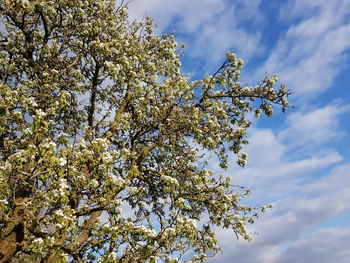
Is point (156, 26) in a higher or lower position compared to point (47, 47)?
higher

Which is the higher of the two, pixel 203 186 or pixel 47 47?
pixel 47 47

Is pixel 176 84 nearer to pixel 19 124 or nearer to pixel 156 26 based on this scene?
pixel 156 26

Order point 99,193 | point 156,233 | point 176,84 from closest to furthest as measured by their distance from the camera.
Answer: point 156,233, point 99,193, point 176,84

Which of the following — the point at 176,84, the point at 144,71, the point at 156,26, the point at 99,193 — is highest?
the point at 156,26

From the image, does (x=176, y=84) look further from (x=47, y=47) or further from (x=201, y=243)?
(x=201, y=243)

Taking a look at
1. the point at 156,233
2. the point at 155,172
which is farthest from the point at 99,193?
the point at 155,172

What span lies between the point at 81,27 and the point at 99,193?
811cm

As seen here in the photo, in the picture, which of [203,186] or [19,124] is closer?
[19,124]

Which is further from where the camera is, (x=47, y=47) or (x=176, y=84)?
(x=176, y=84)

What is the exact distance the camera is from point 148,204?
19.3 meters

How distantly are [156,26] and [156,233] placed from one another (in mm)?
14422

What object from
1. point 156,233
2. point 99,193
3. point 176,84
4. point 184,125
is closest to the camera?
point 156,233

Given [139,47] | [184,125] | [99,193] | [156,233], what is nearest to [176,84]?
[184,125]

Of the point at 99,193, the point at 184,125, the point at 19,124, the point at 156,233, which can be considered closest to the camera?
the point at 156,233
